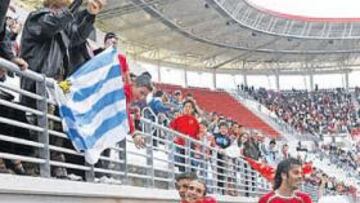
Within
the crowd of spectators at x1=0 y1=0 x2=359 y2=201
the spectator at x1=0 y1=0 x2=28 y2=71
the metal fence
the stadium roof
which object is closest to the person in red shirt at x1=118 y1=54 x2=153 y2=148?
the crowd of spectators at x1=0 y1=0 x2=359 y2=201

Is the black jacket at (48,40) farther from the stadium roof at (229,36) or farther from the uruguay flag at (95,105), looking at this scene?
the stadium roof at (229,36)

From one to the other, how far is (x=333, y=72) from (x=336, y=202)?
2898 centimetres

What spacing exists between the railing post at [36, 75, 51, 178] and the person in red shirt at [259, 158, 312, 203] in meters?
1.51

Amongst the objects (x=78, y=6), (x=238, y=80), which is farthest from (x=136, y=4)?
(x=78, y=6)

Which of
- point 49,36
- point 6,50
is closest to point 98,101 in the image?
point 49,36

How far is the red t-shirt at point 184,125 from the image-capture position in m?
9.70

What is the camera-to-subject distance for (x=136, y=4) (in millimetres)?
32875

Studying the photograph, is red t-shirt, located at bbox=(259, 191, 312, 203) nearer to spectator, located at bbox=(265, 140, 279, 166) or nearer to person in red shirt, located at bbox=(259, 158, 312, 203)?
person in red shirt, located at bbox=(259, 158, 312, 203)

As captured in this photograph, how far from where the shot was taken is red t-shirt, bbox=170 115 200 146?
382 inches

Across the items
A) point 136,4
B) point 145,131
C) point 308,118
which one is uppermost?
point 136,4

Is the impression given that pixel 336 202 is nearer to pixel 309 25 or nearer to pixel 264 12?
pixel 264 12

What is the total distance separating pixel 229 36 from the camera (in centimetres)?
4150

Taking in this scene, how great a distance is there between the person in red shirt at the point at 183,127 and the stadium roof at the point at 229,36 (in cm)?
2301

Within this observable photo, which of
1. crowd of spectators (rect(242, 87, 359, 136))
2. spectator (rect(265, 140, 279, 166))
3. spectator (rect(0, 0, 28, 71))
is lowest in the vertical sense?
spectator (rect(0, 0, 28, 71))
